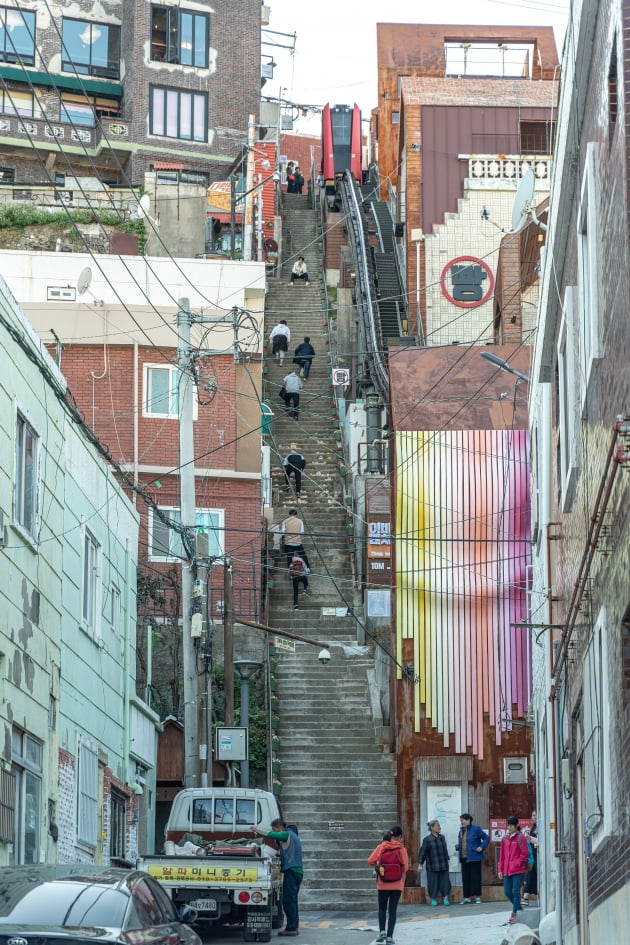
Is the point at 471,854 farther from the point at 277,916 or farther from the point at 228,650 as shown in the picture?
the point at 228,650

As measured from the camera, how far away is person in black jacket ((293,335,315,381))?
4400 cm

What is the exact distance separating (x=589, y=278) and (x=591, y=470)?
1467 millimetres

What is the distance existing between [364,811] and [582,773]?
14.5 meters

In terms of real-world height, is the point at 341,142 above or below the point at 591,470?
Result: above

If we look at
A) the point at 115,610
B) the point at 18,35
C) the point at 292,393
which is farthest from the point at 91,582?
the point at 18,35

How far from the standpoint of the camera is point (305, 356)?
43969 mm

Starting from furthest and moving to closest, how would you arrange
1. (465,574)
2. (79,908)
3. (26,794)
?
1. (465,574)
2. (26,794)
3. (79,908)

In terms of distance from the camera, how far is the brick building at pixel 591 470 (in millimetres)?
10070

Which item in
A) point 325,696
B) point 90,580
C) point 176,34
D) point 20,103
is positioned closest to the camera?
point 90,580

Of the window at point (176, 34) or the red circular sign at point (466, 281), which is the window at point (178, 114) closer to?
the window at point (176, 34)

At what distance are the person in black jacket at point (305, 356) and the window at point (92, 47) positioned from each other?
21.2 metres

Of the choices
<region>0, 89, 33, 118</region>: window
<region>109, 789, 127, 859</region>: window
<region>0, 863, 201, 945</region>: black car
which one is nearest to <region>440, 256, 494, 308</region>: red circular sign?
<region>0, 89, 33, 118</region>: window

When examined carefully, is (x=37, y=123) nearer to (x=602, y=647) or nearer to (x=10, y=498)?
(x=10, y=498)

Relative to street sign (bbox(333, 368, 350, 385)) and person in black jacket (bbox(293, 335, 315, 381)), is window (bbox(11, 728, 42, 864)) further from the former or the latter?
person in black jacket (bbox(293, 335, 315, 381))
